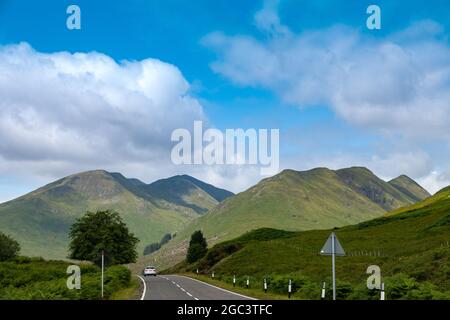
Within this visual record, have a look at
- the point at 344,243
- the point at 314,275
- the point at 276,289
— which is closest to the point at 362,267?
the point at 314,275

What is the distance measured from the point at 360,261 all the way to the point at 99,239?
34.8 m

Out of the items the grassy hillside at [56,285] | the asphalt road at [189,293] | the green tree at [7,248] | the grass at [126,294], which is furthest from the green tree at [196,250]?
the grass at [126,294]

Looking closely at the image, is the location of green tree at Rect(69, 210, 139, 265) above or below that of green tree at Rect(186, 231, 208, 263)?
above

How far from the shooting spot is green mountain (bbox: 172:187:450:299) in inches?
1094

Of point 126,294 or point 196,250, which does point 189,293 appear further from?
point 196,250

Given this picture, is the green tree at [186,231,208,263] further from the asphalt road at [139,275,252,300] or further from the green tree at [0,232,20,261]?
the asphalt road at [139,275,252,300]

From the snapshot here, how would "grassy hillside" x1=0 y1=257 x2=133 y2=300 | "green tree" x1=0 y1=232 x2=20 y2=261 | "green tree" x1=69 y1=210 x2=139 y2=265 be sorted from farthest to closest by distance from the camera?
"green tree" x1=0 y1=232 x2=20 y2=261, "green tree" x1=69 y1=210 x2=139 y2=265, "grassy hillside" x1=0 y1=257 x2=133 y2=300

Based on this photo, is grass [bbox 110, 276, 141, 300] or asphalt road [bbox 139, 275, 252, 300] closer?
asphalt road [bbox 139, 275, 252, 300]

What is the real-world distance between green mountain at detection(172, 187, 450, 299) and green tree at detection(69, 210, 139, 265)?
492 inches

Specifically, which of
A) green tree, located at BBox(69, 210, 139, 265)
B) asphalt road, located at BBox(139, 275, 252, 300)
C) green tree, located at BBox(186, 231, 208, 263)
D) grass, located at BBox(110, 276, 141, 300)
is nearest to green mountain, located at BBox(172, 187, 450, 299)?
asphalt road, located at BBox(139, 275, 252, 300)

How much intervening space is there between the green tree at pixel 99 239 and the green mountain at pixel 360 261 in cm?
1249

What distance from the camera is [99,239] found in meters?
61.6

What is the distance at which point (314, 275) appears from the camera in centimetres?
6188
